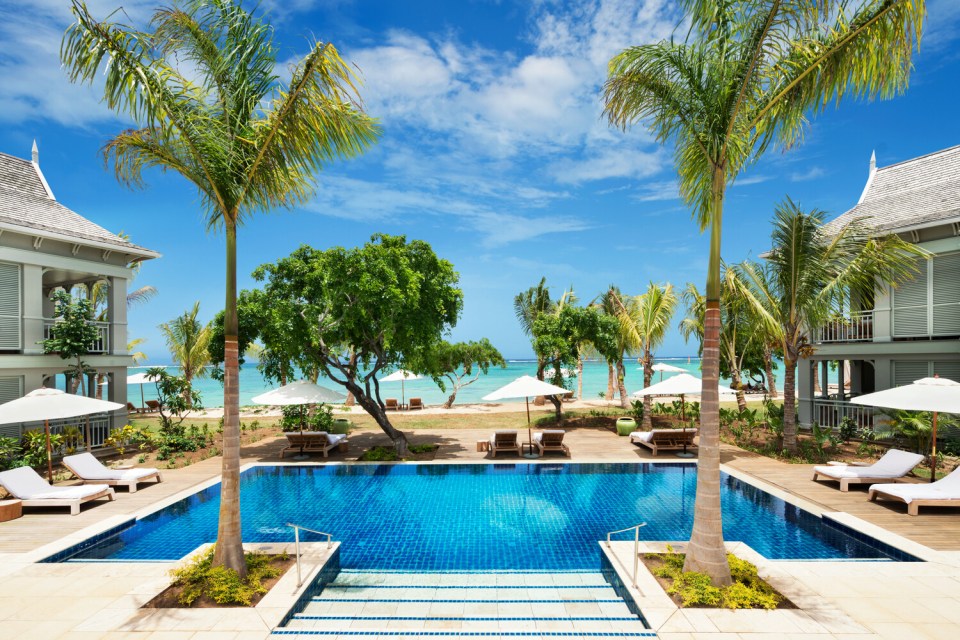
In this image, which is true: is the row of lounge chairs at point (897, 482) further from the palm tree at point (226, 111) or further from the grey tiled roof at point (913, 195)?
the palm tree at point (226, 111)

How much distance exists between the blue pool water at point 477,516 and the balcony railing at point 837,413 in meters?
6.79

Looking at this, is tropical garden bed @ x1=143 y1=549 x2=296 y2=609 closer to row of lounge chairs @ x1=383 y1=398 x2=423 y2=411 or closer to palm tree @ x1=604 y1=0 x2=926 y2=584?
palm tree @ x1=604 y1=0 x2=926 y2=584

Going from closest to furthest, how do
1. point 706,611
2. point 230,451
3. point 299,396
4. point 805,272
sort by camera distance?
1. point 706,611
2. point 230,451
3. point 805,272
4. point 299,396

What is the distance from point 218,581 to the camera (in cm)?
575

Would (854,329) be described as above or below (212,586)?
above

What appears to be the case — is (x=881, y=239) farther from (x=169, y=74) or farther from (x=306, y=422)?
(x=306, y=422)

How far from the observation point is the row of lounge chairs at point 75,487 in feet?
30.9

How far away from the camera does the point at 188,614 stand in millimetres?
5375

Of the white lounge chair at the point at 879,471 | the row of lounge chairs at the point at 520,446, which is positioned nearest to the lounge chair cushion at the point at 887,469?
the white lounge chair at the point at 879,471

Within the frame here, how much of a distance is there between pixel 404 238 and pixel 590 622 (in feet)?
36.1

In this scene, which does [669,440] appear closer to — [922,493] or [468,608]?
[922,493]

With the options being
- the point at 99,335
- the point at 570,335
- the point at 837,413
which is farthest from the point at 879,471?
the point at 99,335

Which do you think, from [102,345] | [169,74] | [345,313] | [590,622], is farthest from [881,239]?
[102,345]

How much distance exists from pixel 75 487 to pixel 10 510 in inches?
41.8
